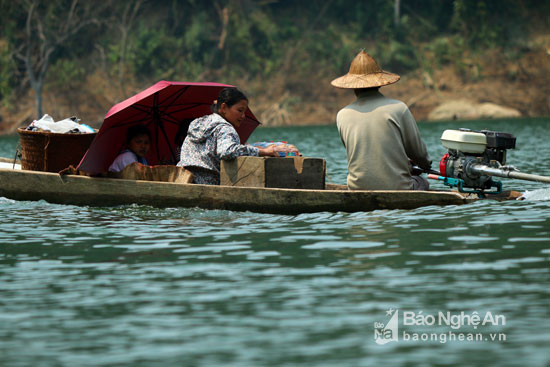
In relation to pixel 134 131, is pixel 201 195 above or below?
below

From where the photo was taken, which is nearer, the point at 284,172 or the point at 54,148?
the point at 284,172

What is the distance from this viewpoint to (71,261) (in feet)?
22.8

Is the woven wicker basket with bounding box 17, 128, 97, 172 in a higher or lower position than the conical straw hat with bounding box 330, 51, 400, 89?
lower

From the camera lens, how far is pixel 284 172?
29.7 feet

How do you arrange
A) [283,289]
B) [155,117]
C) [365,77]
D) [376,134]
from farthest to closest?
[155,117], [365,77], [376,134], [283,289]

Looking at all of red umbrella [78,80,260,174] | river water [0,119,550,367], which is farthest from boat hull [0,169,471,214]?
red umbrella [78,80,260,174]

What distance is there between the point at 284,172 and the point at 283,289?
345 centimetres

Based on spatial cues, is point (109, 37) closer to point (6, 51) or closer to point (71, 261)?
point (6, 51)

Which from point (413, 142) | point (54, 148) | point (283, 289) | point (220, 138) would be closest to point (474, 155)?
point (413, 142)

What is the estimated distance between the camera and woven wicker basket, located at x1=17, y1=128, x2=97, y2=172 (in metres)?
10.6

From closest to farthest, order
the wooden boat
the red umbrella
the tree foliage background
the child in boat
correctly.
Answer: the wooden boat < the red umbrella < the child in boat < the tree foliage background

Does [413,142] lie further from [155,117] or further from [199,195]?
[155,117]

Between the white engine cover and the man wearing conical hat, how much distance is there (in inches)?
10.5

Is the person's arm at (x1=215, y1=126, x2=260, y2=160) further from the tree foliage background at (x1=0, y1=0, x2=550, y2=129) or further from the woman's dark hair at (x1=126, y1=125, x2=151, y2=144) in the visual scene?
the tree foliage background at (x1=0, y1=0, x2=550, y2=129)
